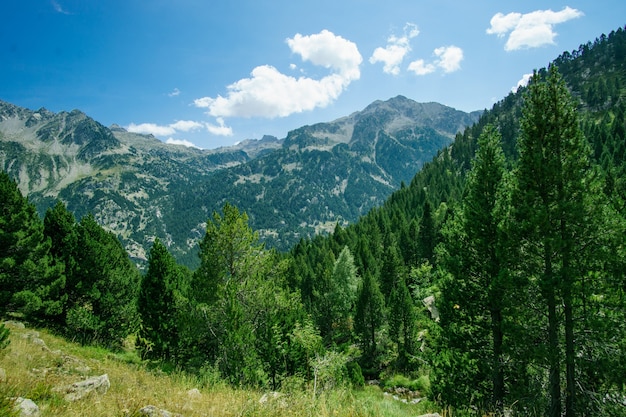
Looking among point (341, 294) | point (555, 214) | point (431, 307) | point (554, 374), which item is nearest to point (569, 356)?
point (554, 374)

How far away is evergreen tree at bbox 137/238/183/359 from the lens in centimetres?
2403

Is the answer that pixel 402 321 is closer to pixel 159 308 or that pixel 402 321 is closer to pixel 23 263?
pixel 159 308

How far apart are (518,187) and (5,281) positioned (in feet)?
95.9

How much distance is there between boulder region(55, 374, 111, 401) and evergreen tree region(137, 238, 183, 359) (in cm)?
1761

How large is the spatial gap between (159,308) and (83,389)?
64.2ft

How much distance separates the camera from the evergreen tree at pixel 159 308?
78.8 ft

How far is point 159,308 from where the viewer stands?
24.5 metres

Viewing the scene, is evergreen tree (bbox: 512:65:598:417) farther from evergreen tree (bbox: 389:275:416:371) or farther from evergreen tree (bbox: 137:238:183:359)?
evergreen tree (bbox: 389:275:416:371)

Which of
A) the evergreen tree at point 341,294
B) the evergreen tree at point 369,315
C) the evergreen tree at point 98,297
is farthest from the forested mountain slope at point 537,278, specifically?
the evergreen tree at point 341,294

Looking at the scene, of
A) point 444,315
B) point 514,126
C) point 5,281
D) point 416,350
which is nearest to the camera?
point 444,315

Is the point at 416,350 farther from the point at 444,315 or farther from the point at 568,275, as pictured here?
the point at 568,275

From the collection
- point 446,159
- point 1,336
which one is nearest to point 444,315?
point 1,336

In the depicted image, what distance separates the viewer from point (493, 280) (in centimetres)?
1269

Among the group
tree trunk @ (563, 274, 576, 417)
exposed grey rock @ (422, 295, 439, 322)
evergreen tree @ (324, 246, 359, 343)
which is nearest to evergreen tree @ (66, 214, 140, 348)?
tree trunk @ (563, 274, 576, 417)
